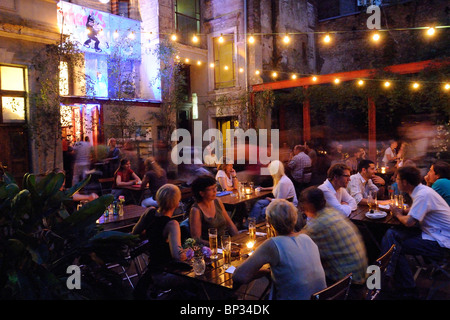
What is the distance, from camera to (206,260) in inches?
118

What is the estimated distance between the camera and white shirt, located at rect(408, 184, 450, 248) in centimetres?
372

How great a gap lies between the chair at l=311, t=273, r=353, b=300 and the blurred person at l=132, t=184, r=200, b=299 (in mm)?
1262

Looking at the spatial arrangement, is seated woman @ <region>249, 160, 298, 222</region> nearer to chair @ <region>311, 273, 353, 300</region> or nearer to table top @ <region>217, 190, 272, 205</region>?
table top @ <region>217, 190, 272, 205</region>

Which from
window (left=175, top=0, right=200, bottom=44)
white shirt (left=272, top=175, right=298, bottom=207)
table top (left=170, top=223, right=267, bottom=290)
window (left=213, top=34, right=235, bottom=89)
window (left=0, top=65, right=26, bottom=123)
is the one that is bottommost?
table top (left=170, top=223, right=267, bottom=290)

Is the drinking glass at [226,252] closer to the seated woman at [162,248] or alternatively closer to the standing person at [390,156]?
the seated woman at [162,248]

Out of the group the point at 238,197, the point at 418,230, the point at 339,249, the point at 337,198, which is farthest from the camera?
the point at 238,197

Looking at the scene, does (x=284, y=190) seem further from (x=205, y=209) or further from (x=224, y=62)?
(x=224, y=62)

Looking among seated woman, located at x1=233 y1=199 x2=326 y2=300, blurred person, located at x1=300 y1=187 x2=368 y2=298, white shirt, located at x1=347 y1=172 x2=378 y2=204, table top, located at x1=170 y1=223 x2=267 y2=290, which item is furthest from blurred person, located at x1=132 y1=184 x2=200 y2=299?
white shirt, located at x1=347 y1=172 x2=378 y2=204

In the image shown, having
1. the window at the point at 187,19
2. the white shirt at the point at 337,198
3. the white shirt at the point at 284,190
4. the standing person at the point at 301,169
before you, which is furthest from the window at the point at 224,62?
the white shirt at the point at 337,198

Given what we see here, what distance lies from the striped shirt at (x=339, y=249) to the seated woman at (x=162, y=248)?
47.3 inches

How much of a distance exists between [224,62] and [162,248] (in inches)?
473

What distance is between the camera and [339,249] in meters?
2.82

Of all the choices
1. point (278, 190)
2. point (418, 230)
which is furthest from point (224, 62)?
point (418, 230)

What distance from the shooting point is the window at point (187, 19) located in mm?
13914
